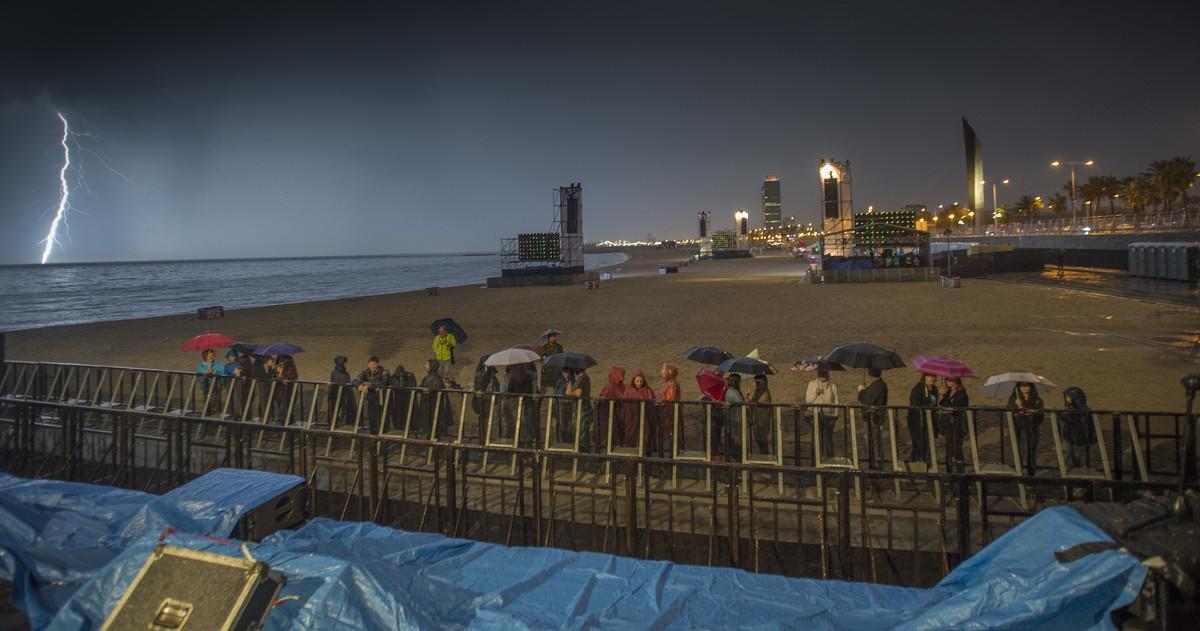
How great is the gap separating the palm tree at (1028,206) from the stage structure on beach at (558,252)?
378ft

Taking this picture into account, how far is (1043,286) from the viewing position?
34.7 metres

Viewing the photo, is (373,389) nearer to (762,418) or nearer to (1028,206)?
(762,418)

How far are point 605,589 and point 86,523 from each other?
14.5 feet

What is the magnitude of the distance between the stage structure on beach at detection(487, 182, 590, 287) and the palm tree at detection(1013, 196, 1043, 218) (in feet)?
378

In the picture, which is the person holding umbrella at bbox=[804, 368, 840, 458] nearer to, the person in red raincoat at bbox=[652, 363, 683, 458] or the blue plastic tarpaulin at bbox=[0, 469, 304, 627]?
the person in red raincoat at bbox=[652, 363, 683, 458]

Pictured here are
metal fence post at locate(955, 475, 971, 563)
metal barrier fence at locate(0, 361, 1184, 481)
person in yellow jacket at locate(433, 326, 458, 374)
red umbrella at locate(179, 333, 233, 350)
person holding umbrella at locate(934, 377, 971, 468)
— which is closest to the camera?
metal fence post at locate(955, 475, 971, 563)

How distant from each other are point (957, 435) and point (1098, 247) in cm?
5273

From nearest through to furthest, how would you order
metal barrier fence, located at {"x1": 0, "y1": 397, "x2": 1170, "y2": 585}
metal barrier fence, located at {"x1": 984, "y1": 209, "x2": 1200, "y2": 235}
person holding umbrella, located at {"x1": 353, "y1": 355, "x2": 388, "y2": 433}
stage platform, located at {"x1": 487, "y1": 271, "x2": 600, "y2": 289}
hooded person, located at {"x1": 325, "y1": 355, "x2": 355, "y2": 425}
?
1. metal barrier fence, located at {"x1": 0, "y1": 397, "x2": 1170, "y2": 585}
2. person holding umbrella, located at {"x1": 353, "y1": 355, "x2": 388, "y2": 433}
3. hooded person, located at {"x1": 325, "y1": 355, "x2": 355, "y2": 425}
4. metal barrier fence, located at {"x1": 984, "y1": 209, "x2": 1200, "y2": 235}
5. stage platform, located at {"x1": 487, "y1": 271, "x2": 600, "y2": 289}

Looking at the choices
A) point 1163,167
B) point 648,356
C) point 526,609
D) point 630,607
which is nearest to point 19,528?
point 526,609

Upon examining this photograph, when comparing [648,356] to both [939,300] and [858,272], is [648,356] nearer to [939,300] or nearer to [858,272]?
[939,300]

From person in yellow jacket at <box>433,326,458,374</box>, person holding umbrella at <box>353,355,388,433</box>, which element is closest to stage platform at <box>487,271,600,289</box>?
person in yellow jacket at <box>433,326,458,374</box>

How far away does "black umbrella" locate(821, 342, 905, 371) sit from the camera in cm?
905

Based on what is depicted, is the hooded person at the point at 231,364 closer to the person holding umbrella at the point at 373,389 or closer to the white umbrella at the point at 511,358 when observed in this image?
the person holding umbrella at the point at 373,389

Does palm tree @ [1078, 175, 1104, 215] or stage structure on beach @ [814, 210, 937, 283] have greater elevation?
palm tree @ [1078, 175, 1104, 215]
